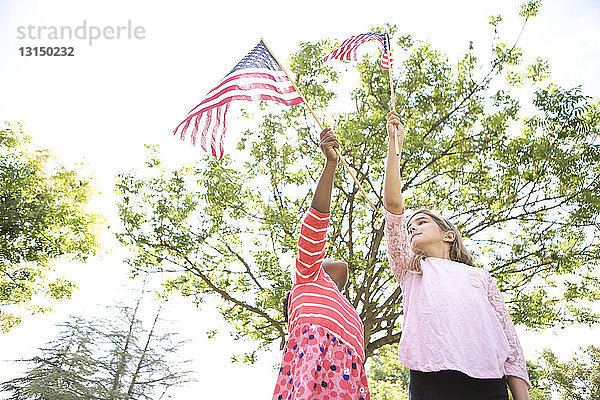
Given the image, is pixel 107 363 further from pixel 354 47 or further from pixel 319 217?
pixel 319 217

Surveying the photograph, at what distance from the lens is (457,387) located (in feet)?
5.61

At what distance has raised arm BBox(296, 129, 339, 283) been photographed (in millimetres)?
2252

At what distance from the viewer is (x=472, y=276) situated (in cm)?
213

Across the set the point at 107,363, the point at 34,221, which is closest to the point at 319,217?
the point at 107,363

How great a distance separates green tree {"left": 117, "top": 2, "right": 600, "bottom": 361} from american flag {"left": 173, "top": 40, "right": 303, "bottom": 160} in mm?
4272

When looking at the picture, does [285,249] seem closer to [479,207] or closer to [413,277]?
[479,207]

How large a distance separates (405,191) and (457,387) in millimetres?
7352

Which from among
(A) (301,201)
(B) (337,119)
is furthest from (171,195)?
(B) (337,119)

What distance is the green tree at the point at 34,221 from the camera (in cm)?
1285

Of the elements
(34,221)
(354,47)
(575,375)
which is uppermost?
(34,221)

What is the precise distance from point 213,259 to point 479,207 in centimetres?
556

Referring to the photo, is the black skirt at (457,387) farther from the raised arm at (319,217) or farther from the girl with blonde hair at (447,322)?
the raised arm at (319,217)

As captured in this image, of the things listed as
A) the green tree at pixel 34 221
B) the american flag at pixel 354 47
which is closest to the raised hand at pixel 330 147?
the american flag at pixel 354 47

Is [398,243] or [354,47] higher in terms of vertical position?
[354,47]
